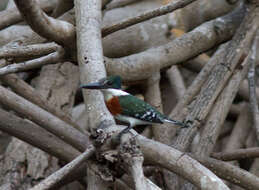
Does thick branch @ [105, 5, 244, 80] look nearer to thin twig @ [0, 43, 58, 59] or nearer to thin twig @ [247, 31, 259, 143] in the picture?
thin twig @ [247, 31, 259, 143]

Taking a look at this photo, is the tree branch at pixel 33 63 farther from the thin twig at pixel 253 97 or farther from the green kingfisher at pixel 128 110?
the thin twig at pixel 253 97

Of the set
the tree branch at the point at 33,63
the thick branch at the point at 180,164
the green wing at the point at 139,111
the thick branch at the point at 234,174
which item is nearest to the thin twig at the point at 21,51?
the tree branch at the point at 33,63

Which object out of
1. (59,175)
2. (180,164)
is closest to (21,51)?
(59,175)

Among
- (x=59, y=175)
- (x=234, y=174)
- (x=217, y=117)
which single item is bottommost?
(x=234, y=174)

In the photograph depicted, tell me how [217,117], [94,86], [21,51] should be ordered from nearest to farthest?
[94,86] < [21,51] < [217,117]

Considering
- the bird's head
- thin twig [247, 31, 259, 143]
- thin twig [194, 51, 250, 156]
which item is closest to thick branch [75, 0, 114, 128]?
the bird's head

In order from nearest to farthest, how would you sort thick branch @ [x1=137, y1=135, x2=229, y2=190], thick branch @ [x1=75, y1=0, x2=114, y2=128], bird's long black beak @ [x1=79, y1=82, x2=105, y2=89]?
thick branch @ [x1=137, y1=135, x2=229, y2=190] < bird's long black beak @ [x1=79, y1=82, x2=105, y2=89] < thick branch @ [x1=75, y1=0, x2=114, y2=128]

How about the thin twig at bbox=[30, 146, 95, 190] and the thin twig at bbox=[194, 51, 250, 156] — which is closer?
the thin twig at bbox=[30, 146, 95, 190]

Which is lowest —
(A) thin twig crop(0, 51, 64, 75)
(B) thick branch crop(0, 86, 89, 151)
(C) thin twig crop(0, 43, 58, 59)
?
(B) thick branch crop(0, 86, 89, 151)

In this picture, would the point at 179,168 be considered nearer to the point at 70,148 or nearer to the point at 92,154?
the point at 92,154

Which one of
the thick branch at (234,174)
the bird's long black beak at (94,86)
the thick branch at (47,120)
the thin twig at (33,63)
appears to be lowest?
the thick branch at (234,174)

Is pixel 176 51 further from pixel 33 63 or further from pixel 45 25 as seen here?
pixel 45 25

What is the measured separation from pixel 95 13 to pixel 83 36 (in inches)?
12.6

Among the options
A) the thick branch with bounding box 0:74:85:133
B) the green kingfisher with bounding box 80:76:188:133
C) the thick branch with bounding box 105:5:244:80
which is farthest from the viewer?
the thick branch with bounding box 105:5:244:80
